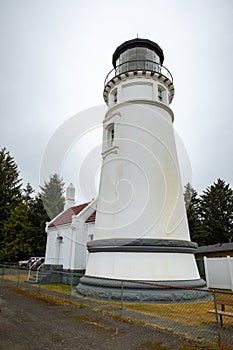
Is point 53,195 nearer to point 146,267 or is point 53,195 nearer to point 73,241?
point 73,241

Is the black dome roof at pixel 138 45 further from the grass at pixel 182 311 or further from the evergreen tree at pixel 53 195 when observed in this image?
the evergreen tree at pixel 53 195

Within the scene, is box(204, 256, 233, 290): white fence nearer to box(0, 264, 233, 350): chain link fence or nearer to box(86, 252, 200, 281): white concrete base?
box(0, 264, 233, 350): chain link fence

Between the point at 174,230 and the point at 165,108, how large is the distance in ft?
19.2

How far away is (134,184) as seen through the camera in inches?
395

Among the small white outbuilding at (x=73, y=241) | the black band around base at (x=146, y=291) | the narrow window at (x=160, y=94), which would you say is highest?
the narrow window at (x=160, y=94)

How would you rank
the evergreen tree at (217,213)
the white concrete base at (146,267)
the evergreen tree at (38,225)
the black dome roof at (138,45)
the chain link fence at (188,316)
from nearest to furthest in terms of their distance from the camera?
the chain link fence at (188,316)
the white concrete base at (146,267)
the black dome roof at (138,45)
the evergreen tree at (38,225)
the evergreen tree at (217,213)

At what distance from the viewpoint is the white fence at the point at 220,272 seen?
1326 cm

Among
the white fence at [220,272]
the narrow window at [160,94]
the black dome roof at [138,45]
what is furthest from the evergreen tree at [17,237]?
the narrow window at [160,94]

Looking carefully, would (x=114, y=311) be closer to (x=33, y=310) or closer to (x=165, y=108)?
(x=33, y=310)

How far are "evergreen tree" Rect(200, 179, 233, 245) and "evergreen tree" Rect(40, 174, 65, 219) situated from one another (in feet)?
61.2

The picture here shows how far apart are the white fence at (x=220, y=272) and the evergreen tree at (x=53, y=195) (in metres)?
21.0

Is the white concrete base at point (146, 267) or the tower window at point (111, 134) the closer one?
the white concrete base at point (146, 267)

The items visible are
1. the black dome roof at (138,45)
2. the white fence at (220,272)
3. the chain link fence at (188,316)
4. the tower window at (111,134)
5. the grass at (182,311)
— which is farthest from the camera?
the white fence at (220,272)

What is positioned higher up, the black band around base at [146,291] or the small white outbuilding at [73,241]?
the small white outbuilding at [73,241]
